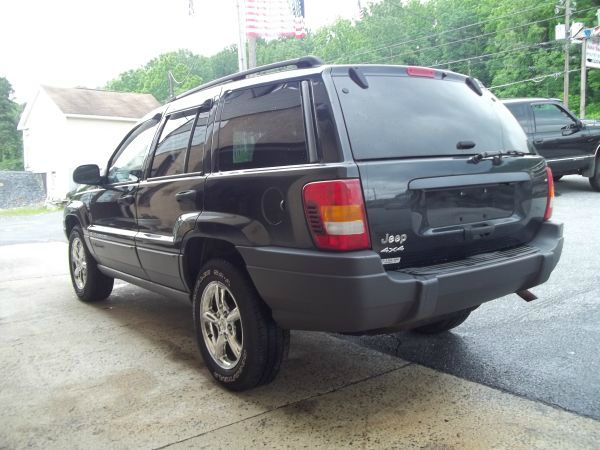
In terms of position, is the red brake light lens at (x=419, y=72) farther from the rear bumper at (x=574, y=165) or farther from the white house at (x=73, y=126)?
the white house at (x=73, y=126)

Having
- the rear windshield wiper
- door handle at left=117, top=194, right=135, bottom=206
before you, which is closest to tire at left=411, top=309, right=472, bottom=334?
the rear windshield wiper

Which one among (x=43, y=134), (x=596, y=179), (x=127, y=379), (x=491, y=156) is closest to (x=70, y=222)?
(x=127, y=379)

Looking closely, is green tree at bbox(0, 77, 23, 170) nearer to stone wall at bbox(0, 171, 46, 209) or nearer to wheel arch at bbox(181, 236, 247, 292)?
stone wall at bbox(0, 171, 46, 209)

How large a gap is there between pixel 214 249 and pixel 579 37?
29864 mm

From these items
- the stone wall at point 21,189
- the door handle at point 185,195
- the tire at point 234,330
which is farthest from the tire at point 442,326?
the stone wall at point 21,189

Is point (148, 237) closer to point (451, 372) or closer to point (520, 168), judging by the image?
point (451, 372)

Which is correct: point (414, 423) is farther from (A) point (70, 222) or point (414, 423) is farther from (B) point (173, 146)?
(A) point (70, 222)

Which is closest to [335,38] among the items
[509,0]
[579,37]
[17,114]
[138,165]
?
[509,0]

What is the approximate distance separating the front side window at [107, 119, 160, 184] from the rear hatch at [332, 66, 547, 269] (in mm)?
2140

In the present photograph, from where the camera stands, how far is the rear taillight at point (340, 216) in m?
2.60

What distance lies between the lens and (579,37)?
27.6 meters

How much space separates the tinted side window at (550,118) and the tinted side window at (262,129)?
8369 millimetres

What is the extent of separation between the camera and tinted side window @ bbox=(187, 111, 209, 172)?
3.60 meters

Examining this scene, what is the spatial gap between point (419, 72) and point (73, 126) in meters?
33.6
